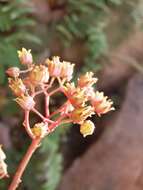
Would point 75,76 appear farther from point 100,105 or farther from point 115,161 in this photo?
point 100,105

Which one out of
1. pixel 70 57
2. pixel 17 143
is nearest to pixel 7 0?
pixel 70 57

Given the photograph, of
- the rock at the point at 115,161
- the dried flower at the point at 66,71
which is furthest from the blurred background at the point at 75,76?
the dried flower at the point at 66,71

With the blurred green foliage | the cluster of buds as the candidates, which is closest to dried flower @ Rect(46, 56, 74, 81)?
the cluster of buds

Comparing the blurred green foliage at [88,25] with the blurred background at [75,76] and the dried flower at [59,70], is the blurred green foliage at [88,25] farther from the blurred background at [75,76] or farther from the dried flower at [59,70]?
the dried flower at [59,70]

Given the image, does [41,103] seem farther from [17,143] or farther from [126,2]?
[126,2]

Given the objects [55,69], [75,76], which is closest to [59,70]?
[55,69]

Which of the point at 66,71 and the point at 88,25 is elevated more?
the point at 88,25

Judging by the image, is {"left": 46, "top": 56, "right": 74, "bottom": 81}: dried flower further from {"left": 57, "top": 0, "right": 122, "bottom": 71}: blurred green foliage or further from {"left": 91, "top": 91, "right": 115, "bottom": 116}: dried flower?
{"left": 57, "top": 0, "right": 122, "bottom": 71}: blurred green foliage
